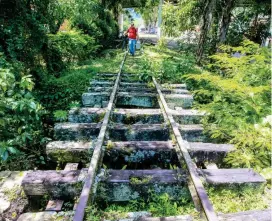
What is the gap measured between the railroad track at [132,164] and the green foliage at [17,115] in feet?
1.74

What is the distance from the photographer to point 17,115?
155 inches

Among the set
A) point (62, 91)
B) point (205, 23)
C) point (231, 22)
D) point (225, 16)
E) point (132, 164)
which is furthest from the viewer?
point (231, 22)

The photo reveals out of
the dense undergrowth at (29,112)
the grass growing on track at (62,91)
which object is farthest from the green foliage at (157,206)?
the grass growing on track at (62,91)

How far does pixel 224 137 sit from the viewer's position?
3508mm

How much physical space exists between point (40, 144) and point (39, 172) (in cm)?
172

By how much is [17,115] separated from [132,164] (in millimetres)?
1979

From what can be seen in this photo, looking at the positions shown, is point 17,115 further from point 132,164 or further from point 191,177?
point 191,177

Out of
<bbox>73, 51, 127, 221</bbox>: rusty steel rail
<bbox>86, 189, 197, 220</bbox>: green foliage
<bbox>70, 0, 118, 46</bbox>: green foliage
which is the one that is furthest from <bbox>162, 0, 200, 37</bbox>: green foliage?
<bbox>86, 189, 197, 220</bbox>: green foliage

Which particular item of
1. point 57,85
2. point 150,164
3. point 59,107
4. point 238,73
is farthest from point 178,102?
point 57,85

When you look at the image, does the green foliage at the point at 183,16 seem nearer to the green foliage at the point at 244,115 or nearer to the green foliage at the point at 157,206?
the green foliage at the point at 244,115

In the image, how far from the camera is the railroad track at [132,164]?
233 centimetres

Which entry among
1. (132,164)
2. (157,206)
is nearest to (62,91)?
(132,164)

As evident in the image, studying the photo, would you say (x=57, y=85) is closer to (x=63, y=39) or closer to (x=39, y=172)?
(x=63, y=39)

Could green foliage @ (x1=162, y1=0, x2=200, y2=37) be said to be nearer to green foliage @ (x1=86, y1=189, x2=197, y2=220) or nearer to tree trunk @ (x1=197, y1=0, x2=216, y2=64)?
tree trunk @ (x1=197, y1=0, x2=216, y2=64)
